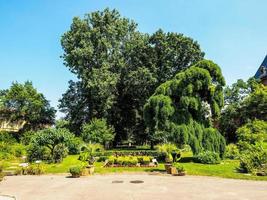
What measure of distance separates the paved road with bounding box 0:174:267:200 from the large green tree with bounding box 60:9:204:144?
2528 cm

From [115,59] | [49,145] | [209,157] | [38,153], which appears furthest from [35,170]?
[115,59]

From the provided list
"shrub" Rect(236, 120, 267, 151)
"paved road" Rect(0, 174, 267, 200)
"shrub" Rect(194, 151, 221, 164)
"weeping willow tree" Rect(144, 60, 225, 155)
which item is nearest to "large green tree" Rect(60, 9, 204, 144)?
"weeping willow tree" Rect(144, 60, 225, 155)

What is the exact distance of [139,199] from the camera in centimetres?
1205

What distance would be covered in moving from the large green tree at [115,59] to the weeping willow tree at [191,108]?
13.4 meters

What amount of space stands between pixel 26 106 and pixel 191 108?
1273 inches

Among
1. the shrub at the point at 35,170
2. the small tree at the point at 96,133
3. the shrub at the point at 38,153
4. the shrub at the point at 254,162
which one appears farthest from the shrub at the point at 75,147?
the shrub at the point at 254,162

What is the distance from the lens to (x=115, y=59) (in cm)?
4484

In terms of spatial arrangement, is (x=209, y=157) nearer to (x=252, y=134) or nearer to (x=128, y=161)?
(x=252, y=134)

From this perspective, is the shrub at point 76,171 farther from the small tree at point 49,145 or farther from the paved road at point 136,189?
the small tree at point 49,145

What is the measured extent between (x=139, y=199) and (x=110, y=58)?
34.7 meters

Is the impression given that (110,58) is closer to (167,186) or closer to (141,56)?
(141,56)

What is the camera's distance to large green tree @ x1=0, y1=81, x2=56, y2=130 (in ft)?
167

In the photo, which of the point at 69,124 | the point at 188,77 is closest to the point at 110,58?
the point at 69,124

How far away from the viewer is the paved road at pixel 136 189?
12688 millimetres
